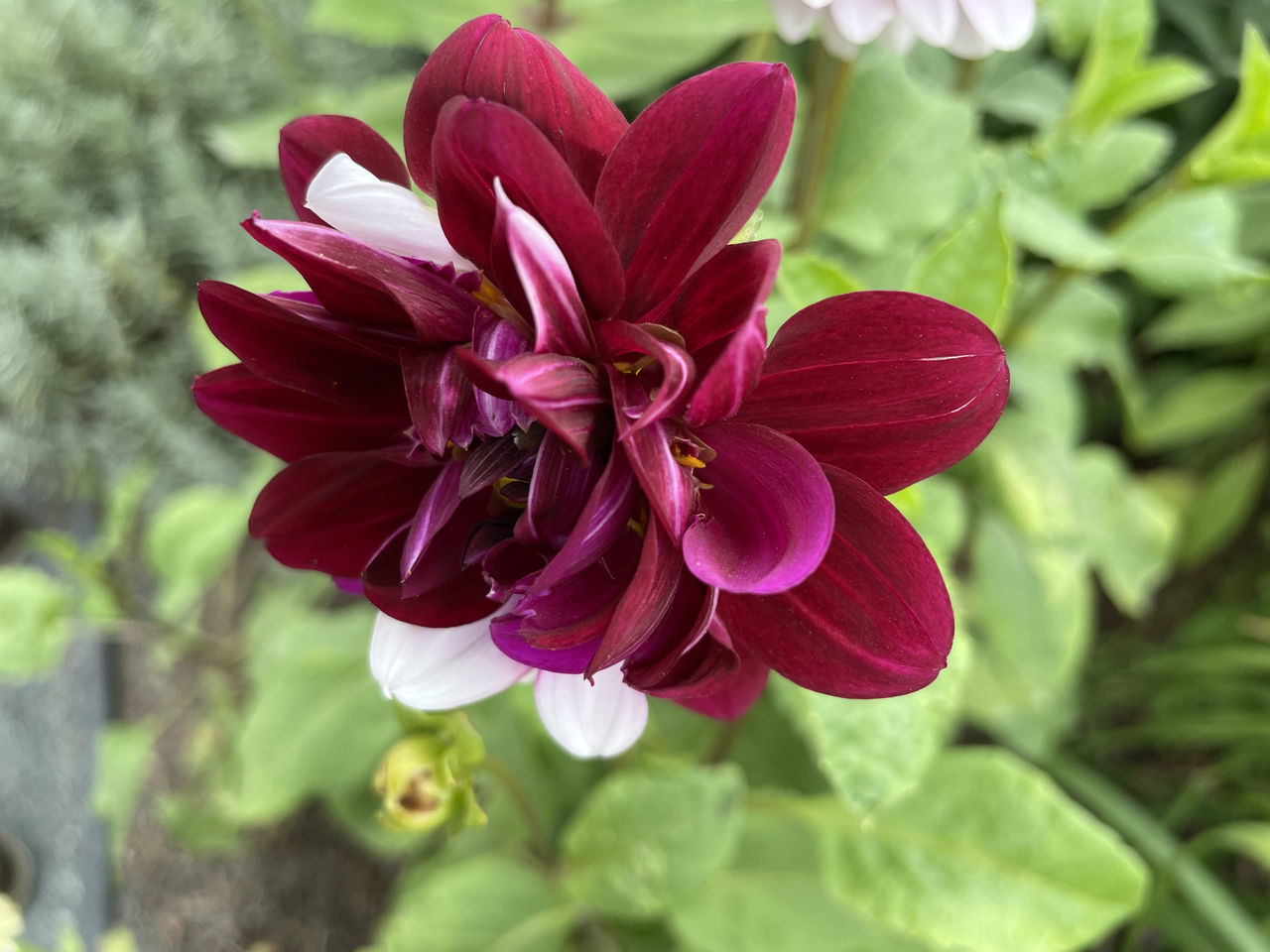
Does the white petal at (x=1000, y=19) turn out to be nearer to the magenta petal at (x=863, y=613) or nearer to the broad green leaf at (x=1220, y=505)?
the magenta petal at (x=863, y=613)

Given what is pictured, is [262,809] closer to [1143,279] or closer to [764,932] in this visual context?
[764,932]

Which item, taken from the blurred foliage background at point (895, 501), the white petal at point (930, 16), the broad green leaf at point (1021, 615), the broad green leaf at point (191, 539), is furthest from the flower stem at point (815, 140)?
the broad green leaf at point (191, 539)

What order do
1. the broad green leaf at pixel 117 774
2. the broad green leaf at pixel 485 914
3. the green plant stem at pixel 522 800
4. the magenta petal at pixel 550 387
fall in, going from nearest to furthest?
the magenta petal at pixel 550 387, the green plant stem at pixel 522 800, the broad green leaf at pixel 485 914, the broad green leaf at pixel 117 774

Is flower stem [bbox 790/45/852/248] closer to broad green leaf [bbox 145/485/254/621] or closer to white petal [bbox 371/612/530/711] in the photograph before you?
white petal [bbox 371/612/530/711]

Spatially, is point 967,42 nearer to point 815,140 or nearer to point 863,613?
point 815,140

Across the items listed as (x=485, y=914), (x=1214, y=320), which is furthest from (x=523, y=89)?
(x=1214, y=320)
